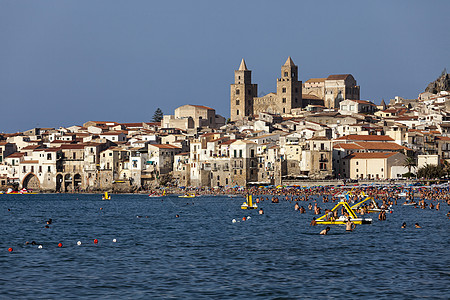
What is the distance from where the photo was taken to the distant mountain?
187000mm

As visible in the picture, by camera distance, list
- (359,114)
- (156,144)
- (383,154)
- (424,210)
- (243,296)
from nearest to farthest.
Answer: (243,296) → (424,210) → (383,154) → (156,144) → (359,114)

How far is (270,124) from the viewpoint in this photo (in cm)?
14300

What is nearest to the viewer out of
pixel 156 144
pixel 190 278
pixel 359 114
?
pixel 190 278

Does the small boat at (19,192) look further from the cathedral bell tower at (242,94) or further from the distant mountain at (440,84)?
the distant mountain at (440,84)

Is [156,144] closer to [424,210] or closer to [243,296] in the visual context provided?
[424,210]

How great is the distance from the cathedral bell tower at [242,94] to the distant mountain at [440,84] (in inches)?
1686

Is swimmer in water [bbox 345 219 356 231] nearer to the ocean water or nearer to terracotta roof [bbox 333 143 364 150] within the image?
the ocean water

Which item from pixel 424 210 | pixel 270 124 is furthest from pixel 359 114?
pixel 424 210

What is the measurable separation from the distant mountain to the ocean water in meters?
131

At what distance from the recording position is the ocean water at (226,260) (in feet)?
97.6

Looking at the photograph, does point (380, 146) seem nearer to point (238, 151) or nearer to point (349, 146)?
point (349, 146)

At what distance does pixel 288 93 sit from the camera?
17975 cm

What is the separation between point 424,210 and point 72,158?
72907 mm

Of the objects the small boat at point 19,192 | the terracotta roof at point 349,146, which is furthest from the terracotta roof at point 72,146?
the terracotta roof at point 349,146
